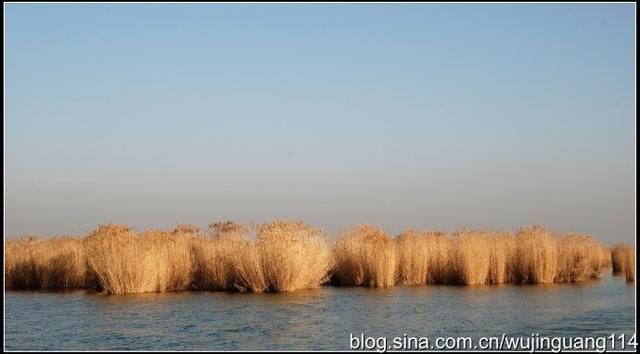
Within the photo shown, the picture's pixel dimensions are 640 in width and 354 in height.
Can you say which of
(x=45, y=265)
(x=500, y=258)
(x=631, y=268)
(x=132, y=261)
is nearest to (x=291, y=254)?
(x=132, y=261)

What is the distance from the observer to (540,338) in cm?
1348

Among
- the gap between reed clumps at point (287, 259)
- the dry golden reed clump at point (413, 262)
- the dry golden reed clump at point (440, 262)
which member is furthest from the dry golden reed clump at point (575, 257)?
the dry golden reed clump at point (413, 262)

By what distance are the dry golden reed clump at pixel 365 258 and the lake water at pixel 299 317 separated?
4.31ft

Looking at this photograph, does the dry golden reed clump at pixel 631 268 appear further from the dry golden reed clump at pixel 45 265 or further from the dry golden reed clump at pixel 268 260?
the dry golden reed clump at pixel 45 265

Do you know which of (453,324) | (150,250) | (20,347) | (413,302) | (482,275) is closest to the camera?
(20,347)

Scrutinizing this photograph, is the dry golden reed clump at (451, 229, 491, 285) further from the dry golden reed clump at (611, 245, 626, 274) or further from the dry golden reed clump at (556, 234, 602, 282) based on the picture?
Answer: the dry golden reed clump at (611, 245, 626, 274)

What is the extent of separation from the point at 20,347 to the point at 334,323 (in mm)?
5661

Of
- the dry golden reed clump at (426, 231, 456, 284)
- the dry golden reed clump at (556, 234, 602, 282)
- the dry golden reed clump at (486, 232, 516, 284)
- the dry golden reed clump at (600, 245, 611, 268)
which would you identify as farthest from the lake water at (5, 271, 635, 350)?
the dry golden reed clump at (600, 245, 611, 268)

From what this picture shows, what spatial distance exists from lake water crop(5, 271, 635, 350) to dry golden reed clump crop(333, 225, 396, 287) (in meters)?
1.31

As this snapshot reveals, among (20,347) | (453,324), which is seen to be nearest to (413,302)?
(453,324)

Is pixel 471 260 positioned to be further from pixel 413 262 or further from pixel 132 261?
pixel 132 261

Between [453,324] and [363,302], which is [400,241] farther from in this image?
[453,324]

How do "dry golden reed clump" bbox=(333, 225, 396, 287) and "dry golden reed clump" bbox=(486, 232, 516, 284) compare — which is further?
"dry golden reed clump" bbox=(486, 232, 516, 284)

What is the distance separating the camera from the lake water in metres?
13.7
